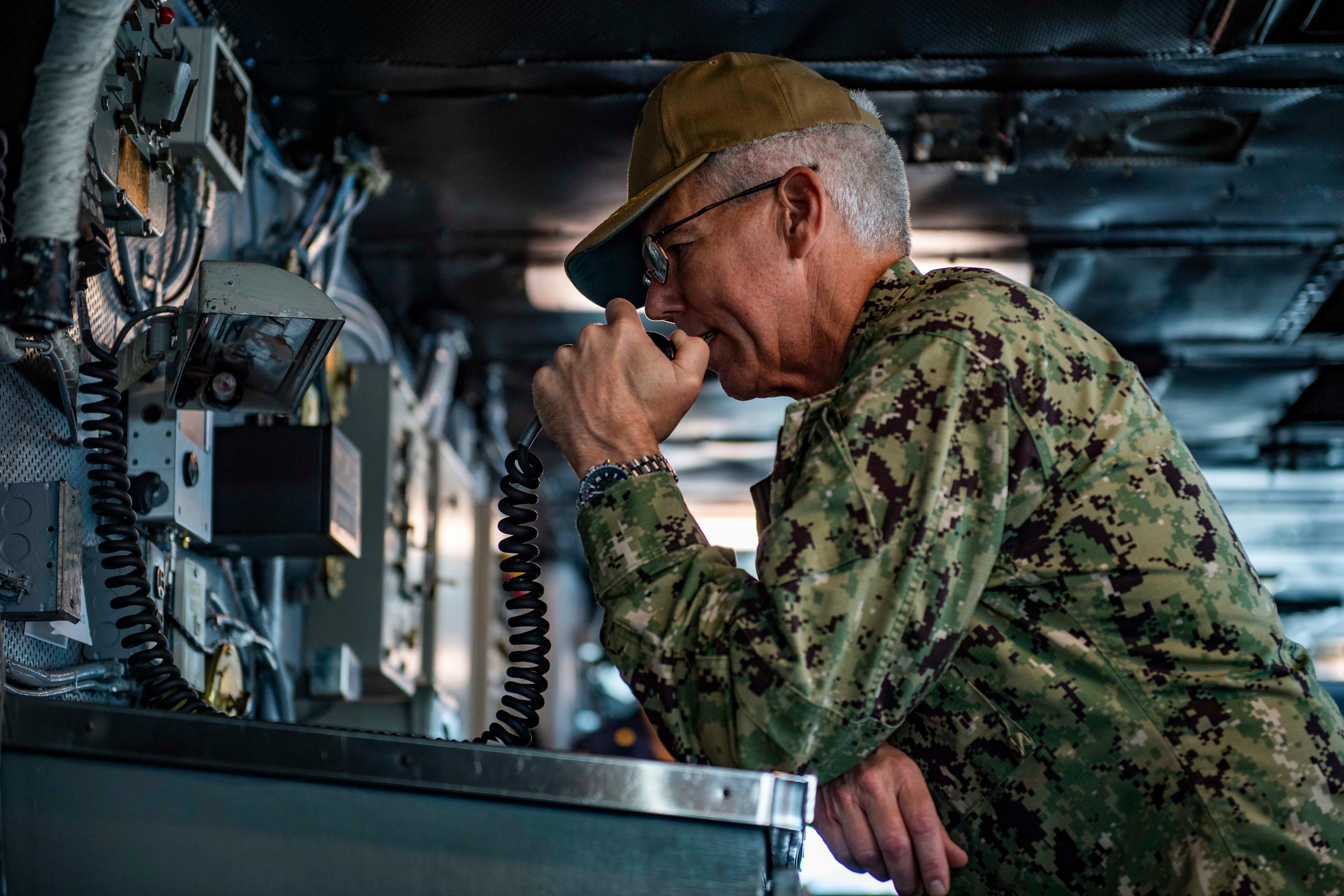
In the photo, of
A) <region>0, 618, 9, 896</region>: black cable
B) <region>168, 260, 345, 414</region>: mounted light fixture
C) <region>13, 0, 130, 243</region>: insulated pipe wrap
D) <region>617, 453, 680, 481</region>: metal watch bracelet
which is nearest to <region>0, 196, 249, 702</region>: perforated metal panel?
<region>168, 260, 345, 414</region>: mounted light fixture

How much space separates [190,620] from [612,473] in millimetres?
1572

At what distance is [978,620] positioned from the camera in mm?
1457

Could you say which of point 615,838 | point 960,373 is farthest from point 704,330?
point 615,838

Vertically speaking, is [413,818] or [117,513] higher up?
[117,513]

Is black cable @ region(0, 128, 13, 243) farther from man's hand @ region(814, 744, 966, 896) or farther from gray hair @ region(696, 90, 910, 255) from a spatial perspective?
man's hand @ region(814, 744, 966, 896)

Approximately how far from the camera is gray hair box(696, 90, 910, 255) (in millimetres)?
1830

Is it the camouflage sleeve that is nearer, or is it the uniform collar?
the camouflage sleeve

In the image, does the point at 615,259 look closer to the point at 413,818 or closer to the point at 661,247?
the point at 661,247

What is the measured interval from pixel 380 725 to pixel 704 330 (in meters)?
2.54

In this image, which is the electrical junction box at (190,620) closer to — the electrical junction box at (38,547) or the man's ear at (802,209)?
the electrical junction box at (38,547)

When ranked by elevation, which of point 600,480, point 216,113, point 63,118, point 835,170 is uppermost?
point 216,113

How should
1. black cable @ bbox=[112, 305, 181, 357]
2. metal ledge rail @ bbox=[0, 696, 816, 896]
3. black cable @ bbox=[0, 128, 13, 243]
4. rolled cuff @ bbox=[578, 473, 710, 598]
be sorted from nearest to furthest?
1. metal ledge rail @ bbox=[0, 696, 816, 896]
2. rolled cuff @ bbox=[578, 473, 710, 598]
3. black cable @ bbox=[0, 128, 13, 243]
4. black cable @ bbox=[112, 305, 181, 357]

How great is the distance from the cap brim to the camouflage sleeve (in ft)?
1.98

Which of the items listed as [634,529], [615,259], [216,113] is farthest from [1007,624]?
[216,113]
